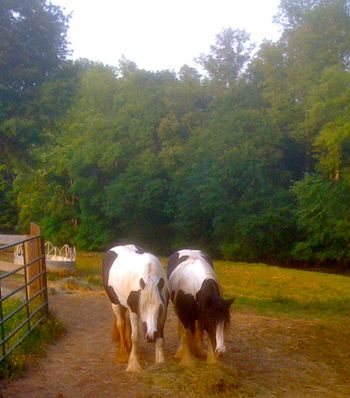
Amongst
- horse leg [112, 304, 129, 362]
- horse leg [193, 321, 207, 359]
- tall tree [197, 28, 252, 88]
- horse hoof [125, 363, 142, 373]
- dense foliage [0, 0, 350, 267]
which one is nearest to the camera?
horse hoof [125, 363, 142, 373]

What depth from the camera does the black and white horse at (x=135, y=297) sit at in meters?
6.77

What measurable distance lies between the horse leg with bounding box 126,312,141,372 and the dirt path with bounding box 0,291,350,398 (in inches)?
6.4

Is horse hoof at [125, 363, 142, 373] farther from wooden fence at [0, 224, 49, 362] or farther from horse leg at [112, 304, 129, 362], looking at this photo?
→ wooden fence at [0, 224, 49, 362]

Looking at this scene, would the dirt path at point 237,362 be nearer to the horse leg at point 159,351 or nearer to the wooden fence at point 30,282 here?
the horse leg at point 159,351

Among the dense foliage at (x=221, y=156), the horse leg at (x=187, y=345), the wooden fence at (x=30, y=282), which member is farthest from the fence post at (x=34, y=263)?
the dense foliage at (x=221, y=156)

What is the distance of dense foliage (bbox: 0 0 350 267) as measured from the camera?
96.2 feet

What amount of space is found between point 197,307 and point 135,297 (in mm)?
768

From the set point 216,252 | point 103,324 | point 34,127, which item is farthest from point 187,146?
point 103,324

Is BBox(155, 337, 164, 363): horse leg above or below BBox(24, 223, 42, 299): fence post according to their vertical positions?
below

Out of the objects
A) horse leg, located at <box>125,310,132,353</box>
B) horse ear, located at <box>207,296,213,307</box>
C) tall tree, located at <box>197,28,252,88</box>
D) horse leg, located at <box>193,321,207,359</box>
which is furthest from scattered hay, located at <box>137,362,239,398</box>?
tall tree, located at <box>197,28,252,88</box>

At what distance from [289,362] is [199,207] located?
25419 millimetres

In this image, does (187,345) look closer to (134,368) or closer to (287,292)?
(134,368)

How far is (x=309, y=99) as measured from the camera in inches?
1256

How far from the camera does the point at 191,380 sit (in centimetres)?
629
